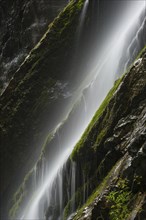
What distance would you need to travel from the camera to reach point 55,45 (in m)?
17.5

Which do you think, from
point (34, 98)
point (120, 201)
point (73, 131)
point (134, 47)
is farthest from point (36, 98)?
point (120, 201)

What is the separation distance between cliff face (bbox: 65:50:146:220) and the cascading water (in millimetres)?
650

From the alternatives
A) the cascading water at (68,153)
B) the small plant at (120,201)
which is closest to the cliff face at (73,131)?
the small plant at (120,201)

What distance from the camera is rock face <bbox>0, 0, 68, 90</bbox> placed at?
22.1 meters

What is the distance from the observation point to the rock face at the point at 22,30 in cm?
2209

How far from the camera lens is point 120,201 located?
688 cm

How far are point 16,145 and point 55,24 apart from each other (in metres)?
5.40

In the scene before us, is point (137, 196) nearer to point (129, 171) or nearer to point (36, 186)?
point (129, 171)

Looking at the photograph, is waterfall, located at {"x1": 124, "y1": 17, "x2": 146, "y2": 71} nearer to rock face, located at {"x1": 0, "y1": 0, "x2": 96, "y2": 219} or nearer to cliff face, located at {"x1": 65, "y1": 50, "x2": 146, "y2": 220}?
cliff face, located at {"x1": 65, "y1": 50, "x2": 146, "y2": 220}

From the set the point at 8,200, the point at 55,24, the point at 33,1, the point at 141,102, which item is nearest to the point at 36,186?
the point at 8,200

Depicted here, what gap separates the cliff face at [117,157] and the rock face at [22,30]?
13.4 metres

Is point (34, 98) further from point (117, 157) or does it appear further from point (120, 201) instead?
point (120, 201)

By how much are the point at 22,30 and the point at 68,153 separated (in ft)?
41.7

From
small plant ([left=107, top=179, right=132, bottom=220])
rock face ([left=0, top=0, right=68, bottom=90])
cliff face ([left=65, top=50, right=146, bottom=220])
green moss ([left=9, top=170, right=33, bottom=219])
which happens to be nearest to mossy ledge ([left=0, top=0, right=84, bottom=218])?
green moss ([left=9, top=170, right=33, bottom=219])
